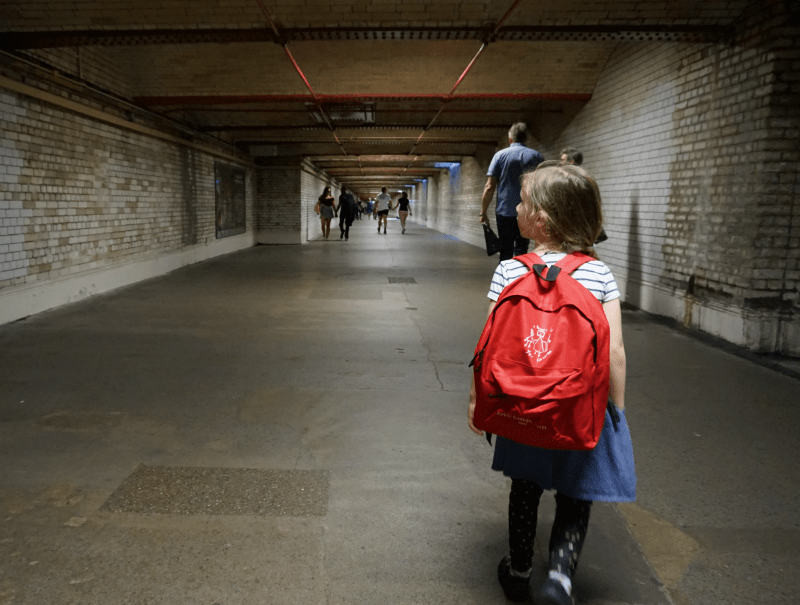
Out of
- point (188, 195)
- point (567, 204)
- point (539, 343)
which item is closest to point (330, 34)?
point (567, 204)

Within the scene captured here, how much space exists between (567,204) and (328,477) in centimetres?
176

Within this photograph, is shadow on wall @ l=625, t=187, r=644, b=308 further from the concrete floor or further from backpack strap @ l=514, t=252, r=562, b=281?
backpack strap @ l=514, t=252, r=562, b=281

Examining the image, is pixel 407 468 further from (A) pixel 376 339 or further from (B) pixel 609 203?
(B) pixel 609 203

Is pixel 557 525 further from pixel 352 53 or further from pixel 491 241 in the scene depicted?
pixel 352 53

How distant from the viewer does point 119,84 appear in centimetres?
867

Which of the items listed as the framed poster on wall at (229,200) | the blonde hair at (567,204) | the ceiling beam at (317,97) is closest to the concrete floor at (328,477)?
the blonde hair at (567,204)

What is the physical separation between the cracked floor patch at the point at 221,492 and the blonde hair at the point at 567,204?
1528 millimetres

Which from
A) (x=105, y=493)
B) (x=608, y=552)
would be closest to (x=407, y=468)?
(x=608, y=552)

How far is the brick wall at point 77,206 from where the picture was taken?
628 centimetres

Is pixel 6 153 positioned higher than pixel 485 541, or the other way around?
pixel 6 153

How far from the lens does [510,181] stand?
19.9ft

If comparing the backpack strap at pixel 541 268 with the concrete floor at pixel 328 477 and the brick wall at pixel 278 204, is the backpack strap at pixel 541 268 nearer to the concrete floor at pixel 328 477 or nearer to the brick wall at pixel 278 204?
Answer: the concrete floor at pixel 328 477

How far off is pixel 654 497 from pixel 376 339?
328 centimetres

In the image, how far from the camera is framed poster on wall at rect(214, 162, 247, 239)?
14.5 metres
